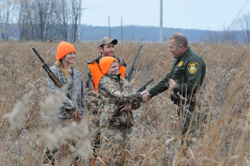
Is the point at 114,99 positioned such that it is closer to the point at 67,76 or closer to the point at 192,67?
the point at 67,76

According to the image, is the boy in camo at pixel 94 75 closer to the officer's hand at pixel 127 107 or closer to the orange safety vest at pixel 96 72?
the orange safety vest at pixel 96 72

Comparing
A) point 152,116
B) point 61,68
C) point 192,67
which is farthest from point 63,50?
point 152,116

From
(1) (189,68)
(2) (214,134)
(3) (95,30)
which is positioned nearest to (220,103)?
(1) (189,68)

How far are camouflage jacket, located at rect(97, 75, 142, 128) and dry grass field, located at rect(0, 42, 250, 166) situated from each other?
0.18 meters

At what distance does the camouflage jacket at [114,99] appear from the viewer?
100 inches

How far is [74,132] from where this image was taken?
1.10m

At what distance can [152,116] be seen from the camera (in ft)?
14.0

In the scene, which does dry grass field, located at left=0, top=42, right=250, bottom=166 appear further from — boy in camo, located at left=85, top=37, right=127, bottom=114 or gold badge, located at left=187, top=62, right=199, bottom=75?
boy in camo, located at left=85, top=37, right=127, bottom=114

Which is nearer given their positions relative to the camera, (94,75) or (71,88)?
(71,88)

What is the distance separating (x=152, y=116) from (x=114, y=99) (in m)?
1.84

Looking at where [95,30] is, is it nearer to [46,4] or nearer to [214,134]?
[46,4]

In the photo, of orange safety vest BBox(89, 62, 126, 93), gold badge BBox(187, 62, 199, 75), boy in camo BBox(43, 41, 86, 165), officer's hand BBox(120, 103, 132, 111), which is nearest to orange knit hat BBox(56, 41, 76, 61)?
boy in camo BBox(43, 41, 86, 165)

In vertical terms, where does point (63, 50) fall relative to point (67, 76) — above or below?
above

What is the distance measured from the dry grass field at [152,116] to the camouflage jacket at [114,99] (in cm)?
18
